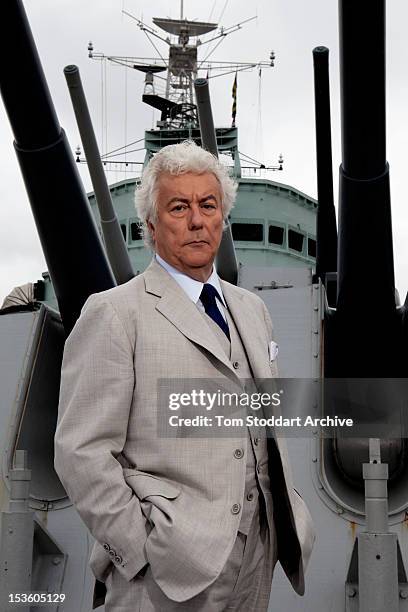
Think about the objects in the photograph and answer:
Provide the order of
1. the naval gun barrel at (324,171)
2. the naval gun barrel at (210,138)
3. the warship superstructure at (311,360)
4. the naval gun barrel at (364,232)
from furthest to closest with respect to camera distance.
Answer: the naval gun barrel at (324,171) < the naval gun barrel at (210,138) < the naval gun barrel at (364,232) < the warship superstructure at (311,360)

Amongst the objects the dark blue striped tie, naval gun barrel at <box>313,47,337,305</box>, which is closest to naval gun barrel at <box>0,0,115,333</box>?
naval gun barrel at <box>313,47,337,305</box>

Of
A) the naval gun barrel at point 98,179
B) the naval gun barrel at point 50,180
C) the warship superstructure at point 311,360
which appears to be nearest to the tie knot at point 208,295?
the warship superstructure at point 311,360

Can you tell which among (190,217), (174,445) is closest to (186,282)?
(190,217)

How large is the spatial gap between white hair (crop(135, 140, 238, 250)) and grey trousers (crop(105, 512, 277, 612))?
1.79 ft

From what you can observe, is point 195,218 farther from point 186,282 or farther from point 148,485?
point 148,485

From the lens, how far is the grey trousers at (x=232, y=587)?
4.43ft

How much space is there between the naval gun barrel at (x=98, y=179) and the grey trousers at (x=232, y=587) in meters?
3.18

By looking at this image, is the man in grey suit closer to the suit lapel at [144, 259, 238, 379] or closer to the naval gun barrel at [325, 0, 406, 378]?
the suit lapel at [144, 259, 238, 379]

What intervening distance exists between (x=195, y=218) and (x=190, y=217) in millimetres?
12

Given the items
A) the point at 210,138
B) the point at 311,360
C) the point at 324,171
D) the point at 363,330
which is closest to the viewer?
the point at 363,330

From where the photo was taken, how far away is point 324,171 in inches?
217

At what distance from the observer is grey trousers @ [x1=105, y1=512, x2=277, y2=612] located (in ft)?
4.43

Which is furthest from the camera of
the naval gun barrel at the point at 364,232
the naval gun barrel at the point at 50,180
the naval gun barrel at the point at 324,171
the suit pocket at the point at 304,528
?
the naval gun barrel at the point at 324,171

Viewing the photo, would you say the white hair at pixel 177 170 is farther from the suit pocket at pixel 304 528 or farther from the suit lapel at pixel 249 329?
the suit pocket at pixel 304 528
